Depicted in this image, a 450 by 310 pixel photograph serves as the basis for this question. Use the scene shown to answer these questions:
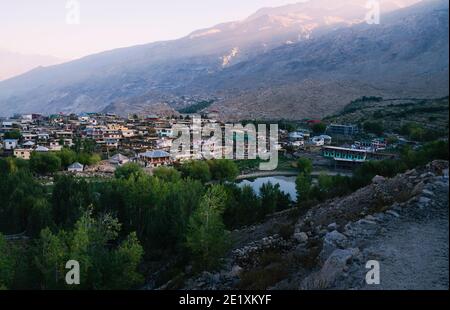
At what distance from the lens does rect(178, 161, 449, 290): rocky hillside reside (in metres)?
5.11

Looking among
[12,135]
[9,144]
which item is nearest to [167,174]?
[9,144]

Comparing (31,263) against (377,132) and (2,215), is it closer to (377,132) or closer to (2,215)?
(2,215)

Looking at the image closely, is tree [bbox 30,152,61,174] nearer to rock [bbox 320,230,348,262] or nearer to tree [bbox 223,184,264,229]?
tree [bbox 223,184,264,229]

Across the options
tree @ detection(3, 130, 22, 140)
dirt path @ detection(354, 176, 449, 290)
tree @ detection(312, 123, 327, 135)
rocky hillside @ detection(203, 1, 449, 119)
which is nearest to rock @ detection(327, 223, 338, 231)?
dirt path @ detection(354, 176, 449, 290)

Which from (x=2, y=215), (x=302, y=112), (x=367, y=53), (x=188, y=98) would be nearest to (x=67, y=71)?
(x=188, y=98)

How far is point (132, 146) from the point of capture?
30.6 m

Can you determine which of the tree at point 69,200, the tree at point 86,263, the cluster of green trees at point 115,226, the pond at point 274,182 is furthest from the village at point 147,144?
the tree at point 86,263

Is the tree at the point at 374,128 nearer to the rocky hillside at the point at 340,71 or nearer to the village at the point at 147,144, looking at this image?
the village at the point at 147,144

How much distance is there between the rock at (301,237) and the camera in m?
7.80

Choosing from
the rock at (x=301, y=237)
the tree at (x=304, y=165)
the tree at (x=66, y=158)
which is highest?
the rock at (x=301, y=237)

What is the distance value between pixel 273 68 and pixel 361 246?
299 feet

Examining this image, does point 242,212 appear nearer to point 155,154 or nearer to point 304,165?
point 304,165

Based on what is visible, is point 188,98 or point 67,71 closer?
point 188,98
